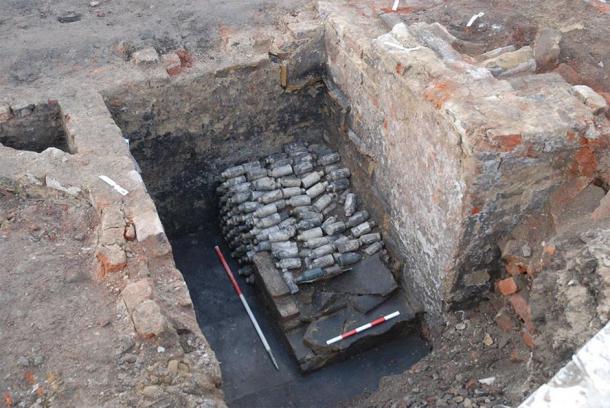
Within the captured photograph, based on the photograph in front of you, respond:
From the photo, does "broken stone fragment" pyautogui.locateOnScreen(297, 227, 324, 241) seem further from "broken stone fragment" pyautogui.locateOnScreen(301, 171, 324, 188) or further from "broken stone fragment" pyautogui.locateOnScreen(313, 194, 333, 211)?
"broken stone fragment" pyautogui.locateOnScreen(301, 171, 324, 188)

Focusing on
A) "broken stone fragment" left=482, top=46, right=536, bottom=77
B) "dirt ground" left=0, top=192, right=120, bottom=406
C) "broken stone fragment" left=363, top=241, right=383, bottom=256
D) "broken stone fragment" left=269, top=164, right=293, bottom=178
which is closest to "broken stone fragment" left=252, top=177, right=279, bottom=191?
"broken stone fragment" left=269, top=164, right=293, bottom=178

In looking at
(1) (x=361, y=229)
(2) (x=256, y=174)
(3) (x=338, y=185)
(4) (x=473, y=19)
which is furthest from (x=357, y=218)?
(4) (x=473, y=19)

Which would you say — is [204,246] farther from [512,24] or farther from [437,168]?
[512,24]

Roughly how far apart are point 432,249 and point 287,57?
10.6ft

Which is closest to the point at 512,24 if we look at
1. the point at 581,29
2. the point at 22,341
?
the point at 581,29

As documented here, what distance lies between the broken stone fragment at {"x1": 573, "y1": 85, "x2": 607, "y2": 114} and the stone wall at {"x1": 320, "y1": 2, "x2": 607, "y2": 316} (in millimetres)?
78

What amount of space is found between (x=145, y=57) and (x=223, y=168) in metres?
1.93

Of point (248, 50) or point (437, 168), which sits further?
point (248, 50)

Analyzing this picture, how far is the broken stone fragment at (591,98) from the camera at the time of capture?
6.33 metres

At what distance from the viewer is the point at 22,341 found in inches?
198

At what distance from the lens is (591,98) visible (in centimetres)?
643

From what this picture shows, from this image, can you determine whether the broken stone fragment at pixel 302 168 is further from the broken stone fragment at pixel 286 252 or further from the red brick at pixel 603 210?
the red brick at pixel 603 210

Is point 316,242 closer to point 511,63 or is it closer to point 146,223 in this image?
point 146,223

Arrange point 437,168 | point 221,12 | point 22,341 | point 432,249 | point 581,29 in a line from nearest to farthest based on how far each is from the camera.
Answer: point 22,341 → point 437,168 → point 432,249 → point 581,29 → point 221,12
